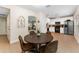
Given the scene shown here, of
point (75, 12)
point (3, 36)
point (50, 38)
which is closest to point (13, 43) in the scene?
point (3, 36)

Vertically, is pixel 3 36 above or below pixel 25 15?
below

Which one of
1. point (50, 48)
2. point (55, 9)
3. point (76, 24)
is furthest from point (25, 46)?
point (76, 24)

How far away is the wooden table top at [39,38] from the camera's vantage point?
1.64m

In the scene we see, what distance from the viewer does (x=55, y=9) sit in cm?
168

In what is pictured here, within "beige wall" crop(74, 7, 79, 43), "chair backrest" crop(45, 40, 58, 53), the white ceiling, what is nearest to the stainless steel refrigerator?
"beige wall" crop(74, 7, 79, 43)

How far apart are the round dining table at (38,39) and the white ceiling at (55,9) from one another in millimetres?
420

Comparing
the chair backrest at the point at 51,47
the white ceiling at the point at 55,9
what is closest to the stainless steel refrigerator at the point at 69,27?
the white ceiling at the point at 55,9

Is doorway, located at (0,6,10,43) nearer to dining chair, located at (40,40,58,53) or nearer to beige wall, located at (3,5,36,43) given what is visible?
beige wall, located at (3,5,36,43)

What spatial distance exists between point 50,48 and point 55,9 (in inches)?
28.5

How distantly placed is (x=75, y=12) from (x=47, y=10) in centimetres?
52
